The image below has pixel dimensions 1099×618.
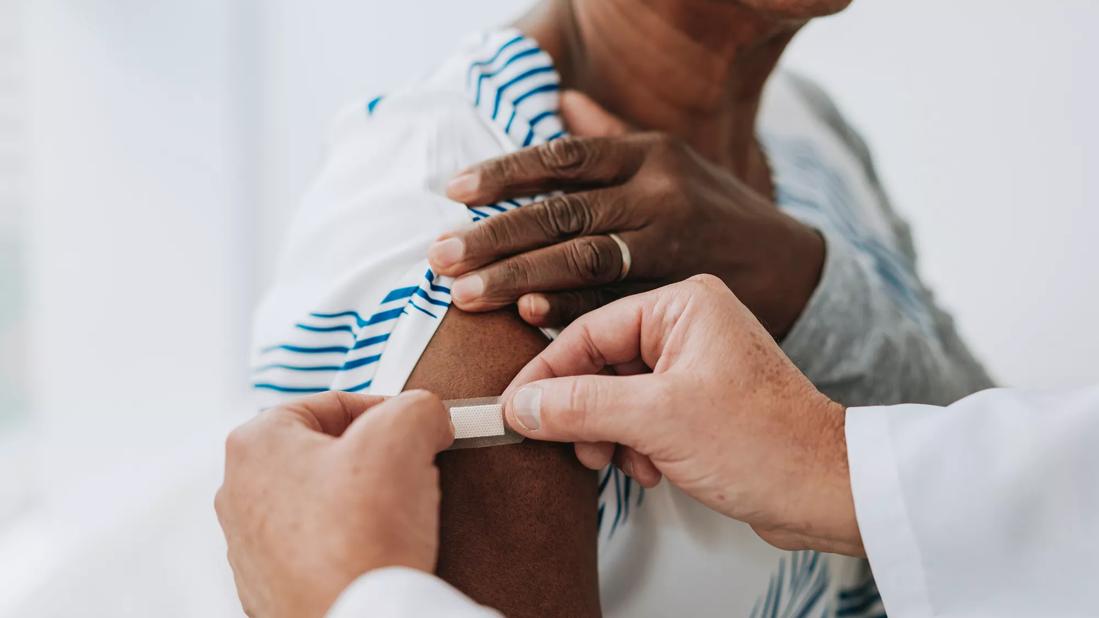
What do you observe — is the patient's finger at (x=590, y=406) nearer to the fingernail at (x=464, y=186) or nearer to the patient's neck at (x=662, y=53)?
the fingernail at (x=464, y=186)

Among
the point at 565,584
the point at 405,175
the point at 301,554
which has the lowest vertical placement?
the point at 565,584

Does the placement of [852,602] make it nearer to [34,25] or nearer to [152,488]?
[152,488]

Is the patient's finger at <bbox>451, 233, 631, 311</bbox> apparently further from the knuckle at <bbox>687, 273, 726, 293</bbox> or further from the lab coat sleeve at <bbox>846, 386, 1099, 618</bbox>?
the lab coat sleeve at <bbox>846, 386, 1099, 618</bbox>

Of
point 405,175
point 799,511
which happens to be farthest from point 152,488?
point 799,511

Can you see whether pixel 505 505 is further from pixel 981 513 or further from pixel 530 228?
pixel 981 513

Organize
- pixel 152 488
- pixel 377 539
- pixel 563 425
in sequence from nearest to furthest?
pixel 377 539
pixel 563 425
pixel 152 488

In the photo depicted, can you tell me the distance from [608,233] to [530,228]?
84mm

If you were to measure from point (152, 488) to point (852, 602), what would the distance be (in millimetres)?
829

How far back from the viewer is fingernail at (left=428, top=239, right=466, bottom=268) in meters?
0.65

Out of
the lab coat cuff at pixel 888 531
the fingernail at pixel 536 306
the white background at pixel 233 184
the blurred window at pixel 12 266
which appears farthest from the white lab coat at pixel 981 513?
the blurred window at pixel 12 266

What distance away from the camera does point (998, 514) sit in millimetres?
594

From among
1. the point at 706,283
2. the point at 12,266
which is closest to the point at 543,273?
the point at 706,283

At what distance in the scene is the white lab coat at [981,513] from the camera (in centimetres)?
59

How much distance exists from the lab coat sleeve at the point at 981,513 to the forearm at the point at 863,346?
27 centimetres
